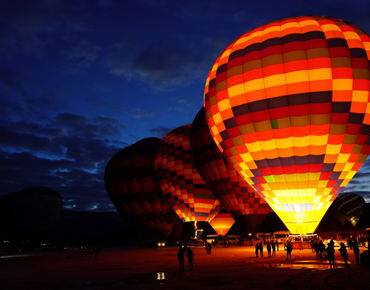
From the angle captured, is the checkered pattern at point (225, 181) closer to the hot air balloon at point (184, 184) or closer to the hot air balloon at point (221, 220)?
the hot air balloon at point (184, 184)

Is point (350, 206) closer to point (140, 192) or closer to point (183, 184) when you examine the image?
point (183, 184)

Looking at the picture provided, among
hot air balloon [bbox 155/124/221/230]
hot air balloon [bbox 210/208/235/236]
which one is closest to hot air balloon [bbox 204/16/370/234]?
hot air balloon [bbox 155/124/221/230]

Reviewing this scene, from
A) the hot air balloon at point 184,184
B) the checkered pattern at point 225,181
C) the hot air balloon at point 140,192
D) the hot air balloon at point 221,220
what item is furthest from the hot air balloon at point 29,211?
the checkered pattern at point 225,181

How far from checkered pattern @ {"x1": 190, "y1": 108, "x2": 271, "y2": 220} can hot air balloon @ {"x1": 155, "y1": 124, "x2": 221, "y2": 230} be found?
3897 mm

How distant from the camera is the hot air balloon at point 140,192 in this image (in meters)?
36.7

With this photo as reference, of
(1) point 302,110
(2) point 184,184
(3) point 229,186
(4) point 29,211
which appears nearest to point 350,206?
(2) point 184,184

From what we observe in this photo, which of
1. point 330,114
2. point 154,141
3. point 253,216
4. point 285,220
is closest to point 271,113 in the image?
point 330,114

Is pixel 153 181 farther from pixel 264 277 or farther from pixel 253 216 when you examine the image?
pixel 264 277

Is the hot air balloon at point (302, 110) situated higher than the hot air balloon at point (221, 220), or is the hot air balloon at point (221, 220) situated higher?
the hot air balloon at point (302, 110)

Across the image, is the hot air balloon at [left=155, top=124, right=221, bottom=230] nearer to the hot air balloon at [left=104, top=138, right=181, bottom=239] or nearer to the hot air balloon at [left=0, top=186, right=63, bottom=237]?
the hot air balloon at [left=104, top=138, right=181, bottom=239]

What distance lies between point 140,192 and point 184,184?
21.1 feet

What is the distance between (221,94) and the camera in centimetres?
2030

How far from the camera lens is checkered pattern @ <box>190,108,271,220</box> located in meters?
26.6

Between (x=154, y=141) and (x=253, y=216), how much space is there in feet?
55.4
